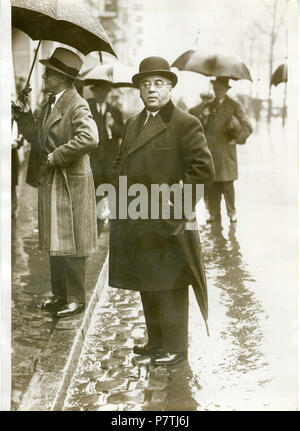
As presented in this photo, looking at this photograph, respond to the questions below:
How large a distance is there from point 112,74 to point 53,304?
77.9 inches

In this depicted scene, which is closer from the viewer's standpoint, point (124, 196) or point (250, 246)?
point (124, 196)

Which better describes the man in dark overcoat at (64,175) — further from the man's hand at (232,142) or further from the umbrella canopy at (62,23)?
the man's hand at (232,142)

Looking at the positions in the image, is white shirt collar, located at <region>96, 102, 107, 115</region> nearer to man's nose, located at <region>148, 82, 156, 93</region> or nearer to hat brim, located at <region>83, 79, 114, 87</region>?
hat brim, located at <region>83, 79, 114, 87</region>

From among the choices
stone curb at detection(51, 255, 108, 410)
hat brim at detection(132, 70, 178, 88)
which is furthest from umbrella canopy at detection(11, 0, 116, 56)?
stone curb at detection(51, 255, 108, 410)

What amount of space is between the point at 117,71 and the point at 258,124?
1254mm

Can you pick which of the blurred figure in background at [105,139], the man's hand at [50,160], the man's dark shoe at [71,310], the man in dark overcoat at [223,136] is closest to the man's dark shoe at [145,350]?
the man's dark shoe at [71,310]

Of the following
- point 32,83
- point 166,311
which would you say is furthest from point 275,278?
point 32,83

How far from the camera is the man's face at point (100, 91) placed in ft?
21.7

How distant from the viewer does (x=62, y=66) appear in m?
6.42

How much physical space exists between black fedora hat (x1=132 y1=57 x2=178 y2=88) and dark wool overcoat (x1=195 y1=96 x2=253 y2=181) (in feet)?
1.34

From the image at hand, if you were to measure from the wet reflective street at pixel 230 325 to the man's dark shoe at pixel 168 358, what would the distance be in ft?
0.16

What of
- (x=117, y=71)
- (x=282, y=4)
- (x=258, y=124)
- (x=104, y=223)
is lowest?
(x=104, y=223)

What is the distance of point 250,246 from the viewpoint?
22.2ft

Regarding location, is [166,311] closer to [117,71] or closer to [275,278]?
[275,278]
